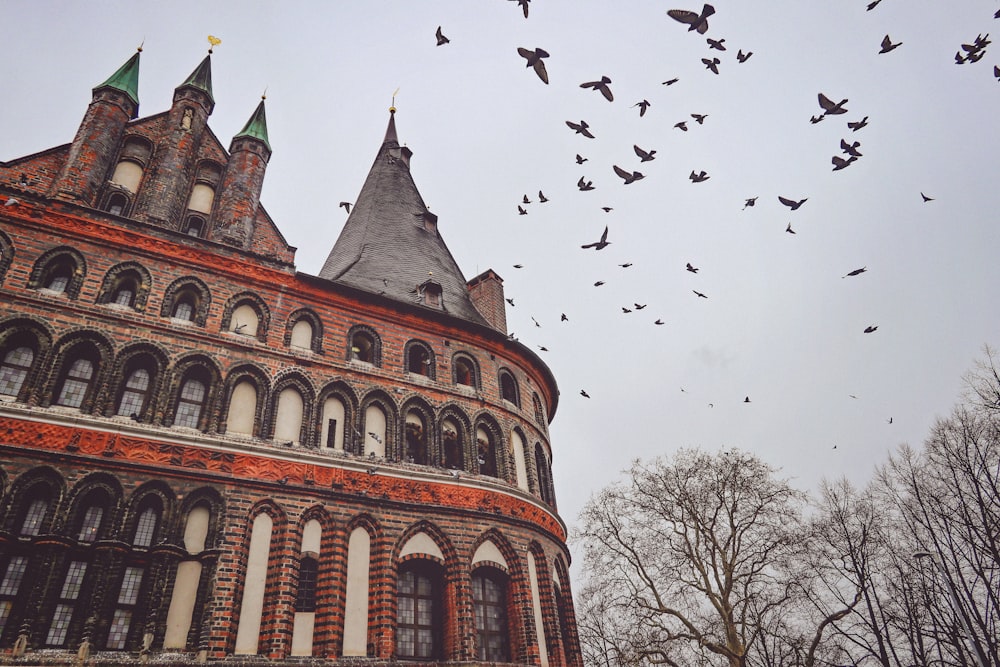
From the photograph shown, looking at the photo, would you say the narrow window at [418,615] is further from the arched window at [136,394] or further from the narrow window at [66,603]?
the arched window at [136,394]

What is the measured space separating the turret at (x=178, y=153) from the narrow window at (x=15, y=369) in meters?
3.89

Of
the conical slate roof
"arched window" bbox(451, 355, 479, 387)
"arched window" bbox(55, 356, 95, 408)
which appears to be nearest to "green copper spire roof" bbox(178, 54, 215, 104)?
the conical slate roof

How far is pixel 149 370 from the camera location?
12742 millimetres

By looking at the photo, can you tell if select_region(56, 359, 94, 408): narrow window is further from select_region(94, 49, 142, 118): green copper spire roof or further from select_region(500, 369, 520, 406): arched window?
select_region(500, 369, 520, 406): arched window

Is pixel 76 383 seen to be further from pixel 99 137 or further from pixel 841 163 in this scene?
pixel 841 163

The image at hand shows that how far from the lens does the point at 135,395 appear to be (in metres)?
12.3

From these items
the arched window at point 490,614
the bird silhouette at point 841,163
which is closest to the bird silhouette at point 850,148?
the bird silhouette at point 841,163

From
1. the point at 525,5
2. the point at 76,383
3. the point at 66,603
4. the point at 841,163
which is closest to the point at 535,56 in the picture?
the point at 525,5

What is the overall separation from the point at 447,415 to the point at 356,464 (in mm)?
3120

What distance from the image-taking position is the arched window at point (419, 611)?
12867 mm

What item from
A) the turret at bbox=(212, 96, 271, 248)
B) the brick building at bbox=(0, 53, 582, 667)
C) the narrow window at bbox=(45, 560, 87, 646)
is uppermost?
the turret at bbox=(212, 96, 271, 248)

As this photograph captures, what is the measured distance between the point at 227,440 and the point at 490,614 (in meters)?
7.06

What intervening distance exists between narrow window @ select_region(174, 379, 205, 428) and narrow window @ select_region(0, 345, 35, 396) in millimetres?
2664

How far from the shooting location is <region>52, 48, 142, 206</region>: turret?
1355 cm
